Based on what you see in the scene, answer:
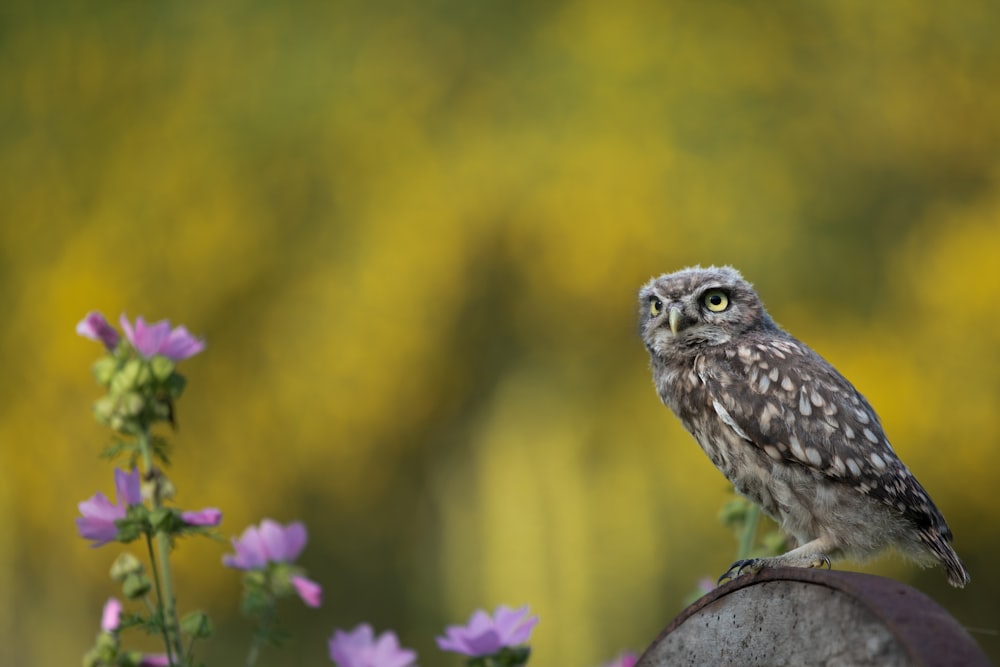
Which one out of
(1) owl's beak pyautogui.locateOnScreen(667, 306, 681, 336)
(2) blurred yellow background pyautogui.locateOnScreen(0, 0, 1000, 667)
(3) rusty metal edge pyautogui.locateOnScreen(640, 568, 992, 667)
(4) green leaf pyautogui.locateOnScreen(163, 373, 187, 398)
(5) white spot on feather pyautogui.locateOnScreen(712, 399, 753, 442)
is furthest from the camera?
(2) blurred yellow background pyautogui.locateOnScreen(0, 0, 1000, 667)

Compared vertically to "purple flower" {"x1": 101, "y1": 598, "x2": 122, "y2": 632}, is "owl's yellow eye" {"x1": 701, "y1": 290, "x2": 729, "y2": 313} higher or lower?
higher

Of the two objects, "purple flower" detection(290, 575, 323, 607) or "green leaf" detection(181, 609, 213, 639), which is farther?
"purple flower" detection(290, 575, 323, 607)

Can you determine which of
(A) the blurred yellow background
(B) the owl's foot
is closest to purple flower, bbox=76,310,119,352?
(B) the owl's foot

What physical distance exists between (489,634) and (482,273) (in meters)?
5.23

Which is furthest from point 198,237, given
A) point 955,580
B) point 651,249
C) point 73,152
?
point 955,580

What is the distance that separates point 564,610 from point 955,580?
4421mm

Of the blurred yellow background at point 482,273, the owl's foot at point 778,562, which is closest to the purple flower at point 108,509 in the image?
the owl's foot at point 778,562

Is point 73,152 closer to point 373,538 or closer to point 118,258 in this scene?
point 118,258

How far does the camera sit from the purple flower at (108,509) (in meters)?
1.68

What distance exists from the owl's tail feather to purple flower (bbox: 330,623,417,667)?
2.77 feet

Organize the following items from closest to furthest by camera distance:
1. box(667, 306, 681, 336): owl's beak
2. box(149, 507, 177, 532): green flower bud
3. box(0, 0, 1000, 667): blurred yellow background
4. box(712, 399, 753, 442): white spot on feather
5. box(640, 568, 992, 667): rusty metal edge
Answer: box(640, 568, 992, 667): rusty metal edge → box(149, 507, 177, 532): green flower bud → box(712, 399, 753, 442): white spot on feather → box(667, 306, 681, 336): owl's beak → box(0, 0, 1000, 667): blurred yellow background

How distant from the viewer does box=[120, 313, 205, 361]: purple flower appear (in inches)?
69.7

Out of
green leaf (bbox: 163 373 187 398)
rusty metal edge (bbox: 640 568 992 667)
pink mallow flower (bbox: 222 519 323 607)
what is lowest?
rusty metal edge (bbox: 640 568 992 667)

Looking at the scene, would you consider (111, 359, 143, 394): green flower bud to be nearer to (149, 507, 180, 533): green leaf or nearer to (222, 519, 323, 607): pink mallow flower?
(149, 507, 180, 533): green leaf
